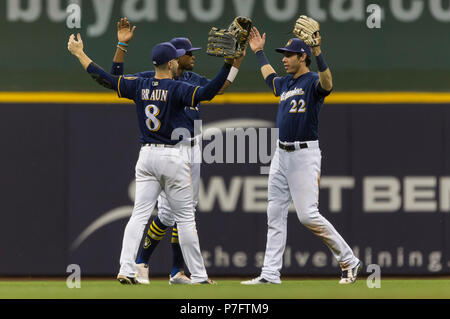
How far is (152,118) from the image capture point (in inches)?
289

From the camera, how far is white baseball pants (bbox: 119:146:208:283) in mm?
7293

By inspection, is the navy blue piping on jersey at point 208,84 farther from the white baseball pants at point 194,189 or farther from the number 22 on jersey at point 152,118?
the white baseball pants at point 194,189

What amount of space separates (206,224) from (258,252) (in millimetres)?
525

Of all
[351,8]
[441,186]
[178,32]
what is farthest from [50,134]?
[441,186]

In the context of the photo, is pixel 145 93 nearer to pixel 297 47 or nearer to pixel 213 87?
pixel 213 87

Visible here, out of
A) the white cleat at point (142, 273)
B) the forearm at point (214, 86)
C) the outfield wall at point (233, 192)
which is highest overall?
the forearm at point (214, 86)

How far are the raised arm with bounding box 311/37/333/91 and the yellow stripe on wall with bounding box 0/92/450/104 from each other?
168 cm

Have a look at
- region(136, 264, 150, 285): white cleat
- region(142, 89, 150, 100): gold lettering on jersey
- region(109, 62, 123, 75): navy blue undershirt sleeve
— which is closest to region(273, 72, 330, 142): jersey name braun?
region(142, 89, 150, 100): gold lettering on jersey

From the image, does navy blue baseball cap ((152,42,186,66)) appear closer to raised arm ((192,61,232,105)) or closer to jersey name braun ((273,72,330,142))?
raised arm ((192,61,232,105))

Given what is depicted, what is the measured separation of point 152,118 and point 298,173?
1.19 m

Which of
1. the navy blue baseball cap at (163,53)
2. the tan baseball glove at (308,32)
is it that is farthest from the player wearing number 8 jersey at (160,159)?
the tan baseball glove at (308,32)

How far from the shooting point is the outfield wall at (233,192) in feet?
29.9

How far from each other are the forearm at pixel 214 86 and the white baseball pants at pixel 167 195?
0.44 m

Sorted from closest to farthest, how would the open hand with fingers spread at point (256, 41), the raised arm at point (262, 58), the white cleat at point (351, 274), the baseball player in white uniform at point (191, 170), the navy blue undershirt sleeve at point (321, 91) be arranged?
the navy blue undershirt sleeve at point (321, 91) → the white cleat at point (351, 274) → the baseball player in white uniform at point (191, 170) → the raised arm at point (262, 58) → the open hand with fingers spread at point (256, 41)
